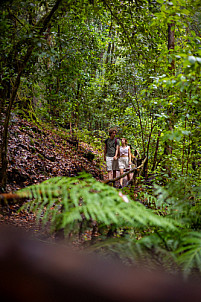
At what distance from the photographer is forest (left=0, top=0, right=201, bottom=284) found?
1412 millimetres

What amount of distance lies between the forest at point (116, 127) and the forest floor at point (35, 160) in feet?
0.15

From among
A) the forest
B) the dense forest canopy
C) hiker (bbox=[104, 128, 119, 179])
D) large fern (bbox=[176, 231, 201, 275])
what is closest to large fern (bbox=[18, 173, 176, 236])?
the forest

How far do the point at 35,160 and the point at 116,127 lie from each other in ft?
9.86

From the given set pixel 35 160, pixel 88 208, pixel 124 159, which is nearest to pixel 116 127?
pixel 124 159

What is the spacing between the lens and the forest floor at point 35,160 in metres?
4.79

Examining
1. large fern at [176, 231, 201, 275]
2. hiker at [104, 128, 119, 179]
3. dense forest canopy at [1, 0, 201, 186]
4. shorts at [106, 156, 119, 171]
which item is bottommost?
large fern at [176, 231, 201, 275]

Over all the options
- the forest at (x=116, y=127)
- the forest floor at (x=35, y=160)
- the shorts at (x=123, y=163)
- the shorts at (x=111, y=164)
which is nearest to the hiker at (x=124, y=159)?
the shorts at (x=123, y=163)

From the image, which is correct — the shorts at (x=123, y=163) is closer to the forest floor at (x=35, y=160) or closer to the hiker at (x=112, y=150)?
the hiker at (x=112, y=150)

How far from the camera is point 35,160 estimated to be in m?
7.66

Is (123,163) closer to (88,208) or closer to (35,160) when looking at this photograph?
(35,160)

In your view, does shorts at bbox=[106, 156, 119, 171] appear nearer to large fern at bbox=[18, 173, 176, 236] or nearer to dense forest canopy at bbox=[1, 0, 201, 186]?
dense forest canopy at bbox=[1, 0, 201, 186]

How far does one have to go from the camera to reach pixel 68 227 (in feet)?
4.43

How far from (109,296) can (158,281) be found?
10.1 inches

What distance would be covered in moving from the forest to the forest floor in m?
0.05
